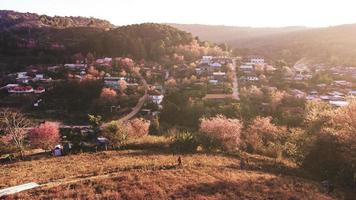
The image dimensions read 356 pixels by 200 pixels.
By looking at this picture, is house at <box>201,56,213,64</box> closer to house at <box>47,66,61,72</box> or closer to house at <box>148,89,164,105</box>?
house at <box>148,89,164,105</box>

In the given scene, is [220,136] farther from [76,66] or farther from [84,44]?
[84,44]

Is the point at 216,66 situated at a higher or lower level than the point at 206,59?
lower

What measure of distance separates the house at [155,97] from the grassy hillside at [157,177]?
97.8 feet

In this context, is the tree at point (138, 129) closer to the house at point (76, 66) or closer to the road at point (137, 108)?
the road at point (137, 108)

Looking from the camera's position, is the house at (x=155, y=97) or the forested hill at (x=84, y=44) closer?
→ the house at (x=155, y=97)

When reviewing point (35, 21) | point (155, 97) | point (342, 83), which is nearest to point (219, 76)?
point (155, 97)

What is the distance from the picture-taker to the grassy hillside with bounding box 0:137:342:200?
63.8ft

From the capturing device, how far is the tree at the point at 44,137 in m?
36.1

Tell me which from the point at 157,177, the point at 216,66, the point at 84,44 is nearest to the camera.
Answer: the point at 157,177

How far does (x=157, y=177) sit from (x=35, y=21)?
391ft

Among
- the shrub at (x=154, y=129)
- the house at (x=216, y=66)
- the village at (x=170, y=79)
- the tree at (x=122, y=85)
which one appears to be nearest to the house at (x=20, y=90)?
the village at (x=170, y=79)

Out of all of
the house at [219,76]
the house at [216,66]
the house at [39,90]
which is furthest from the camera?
the house at [216,66]

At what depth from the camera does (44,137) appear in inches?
1443

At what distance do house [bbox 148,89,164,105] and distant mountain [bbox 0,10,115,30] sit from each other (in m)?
70.6
